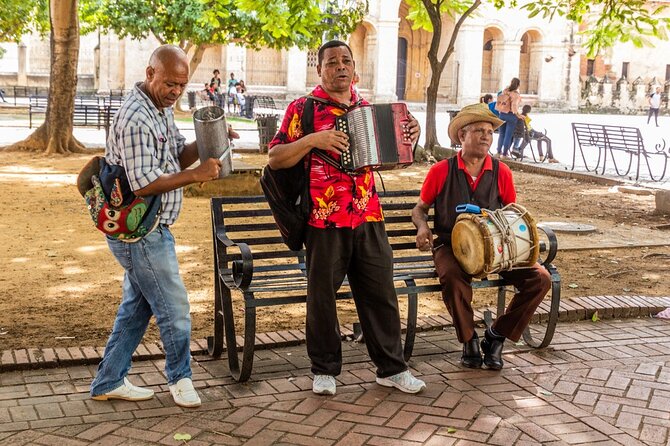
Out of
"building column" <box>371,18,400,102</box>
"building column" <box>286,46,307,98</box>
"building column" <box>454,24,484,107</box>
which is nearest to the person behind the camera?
"building column" <box>286,46,307,98</box>

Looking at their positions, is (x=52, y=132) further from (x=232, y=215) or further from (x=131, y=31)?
(x=131, y=31)

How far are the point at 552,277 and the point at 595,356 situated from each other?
549 millimetres

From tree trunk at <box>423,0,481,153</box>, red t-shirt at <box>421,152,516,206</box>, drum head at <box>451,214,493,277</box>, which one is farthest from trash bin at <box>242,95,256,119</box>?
drum head at <box>451,214,493,277</box>

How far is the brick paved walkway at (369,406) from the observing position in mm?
4301

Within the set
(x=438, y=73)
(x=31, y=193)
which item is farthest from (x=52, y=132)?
(x=438, y=73)

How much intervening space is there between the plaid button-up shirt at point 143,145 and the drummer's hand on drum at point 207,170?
214 mm

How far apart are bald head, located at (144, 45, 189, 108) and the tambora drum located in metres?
1.85

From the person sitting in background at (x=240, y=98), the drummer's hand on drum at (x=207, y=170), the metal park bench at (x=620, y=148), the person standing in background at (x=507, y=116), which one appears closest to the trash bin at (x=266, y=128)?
the person standing in background at (x=507, y=116)

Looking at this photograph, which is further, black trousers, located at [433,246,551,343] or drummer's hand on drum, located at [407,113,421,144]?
black trousers, located at [433,246,551,343]

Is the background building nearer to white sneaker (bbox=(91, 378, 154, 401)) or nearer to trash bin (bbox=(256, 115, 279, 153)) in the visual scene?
trash bin (bbox=(256, 115, 279, 153))

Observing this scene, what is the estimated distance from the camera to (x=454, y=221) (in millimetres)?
5531

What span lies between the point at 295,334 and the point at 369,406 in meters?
1.25

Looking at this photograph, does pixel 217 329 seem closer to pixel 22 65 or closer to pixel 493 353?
pixel 493 353

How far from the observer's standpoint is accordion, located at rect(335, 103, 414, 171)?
462 centimetres
